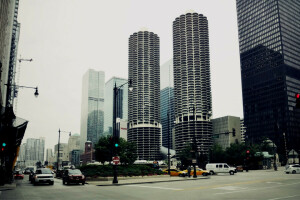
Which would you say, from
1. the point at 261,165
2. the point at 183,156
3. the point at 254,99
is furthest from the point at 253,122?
the point at 261,165

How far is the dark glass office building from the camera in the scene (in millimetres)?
172000

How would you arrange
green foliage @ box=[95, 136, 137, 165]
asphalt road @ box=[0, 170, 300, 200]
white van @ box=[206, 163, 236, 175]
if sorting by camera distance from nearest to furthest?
asphalt road @ box=[0, 170, 300, 200]
white van @ box=[206, 163, 236, 175]
green foliage @ box=[95, 136, 137, 165]

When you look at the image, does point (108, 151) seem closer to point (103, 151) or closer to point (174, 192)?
point (103, 151)

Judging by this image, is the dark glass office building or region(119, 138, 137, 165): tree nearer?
region(119, 138, 137, 165): tree

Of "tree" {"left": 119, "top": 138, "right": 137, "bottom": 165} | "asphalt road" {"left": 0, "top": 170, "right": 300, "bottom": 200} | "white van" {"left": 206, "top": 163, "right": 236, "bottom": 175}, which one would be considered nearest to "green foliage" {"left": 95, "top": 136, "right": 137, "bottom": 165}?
"tree" {"left": 119, "top": 138, "right": 137, "bottom": 165}

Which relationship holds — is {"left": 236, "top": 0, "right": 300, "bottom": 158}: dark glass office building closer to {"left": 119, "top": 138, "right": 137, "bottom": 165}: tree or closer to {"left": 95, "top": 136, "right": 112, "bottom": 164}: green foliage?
{"left": 119, "top": 138, "right": 137, "bottom": 165}: tree

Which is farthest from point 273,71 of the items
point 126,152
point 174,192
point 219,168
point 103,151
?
point 174,192

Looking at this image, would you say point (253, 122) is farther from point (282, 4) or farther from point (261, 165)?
point (261, 165)

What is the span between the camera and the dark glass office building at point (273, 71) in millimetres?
172000

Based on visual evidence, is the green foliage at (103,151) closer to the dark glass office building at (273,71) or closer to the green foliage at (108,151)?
the green foliage at (108,151)

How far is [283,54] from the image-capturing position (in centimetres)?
17525

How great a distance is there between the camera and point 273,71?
181500 mm

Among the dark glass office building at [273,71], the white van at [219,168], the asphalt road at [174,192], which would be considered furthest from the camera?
the dark glass office building at [273,71]

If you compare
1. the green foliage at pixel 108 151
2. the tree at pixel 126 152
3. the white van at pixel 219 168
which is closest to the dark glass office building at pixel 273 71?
the tree at pixel 126 152
